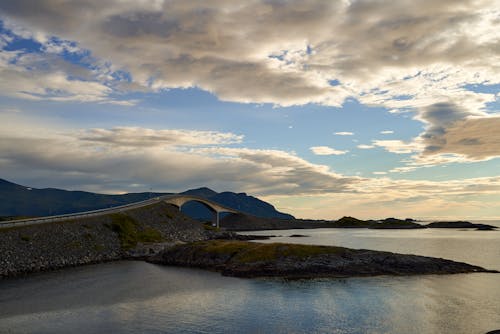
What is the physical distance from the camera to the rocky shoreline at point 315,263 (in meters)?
83.9

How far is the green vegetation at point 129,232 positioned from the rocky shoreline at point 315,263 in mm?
34141

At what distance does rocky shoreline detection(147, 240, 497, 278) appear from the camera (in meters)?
83.9

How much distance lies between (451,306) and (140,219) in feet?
400

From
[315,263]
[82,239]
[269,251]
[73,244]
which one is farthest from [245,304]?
Result: [82,239]

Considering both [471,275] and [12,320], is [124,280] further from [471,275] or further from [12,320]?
[471,275]

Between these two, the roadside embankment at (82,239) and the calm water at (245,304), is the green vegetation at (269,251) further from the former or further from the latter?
the roadside embankment at (82,239)

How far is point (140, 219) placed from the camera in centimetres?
15712

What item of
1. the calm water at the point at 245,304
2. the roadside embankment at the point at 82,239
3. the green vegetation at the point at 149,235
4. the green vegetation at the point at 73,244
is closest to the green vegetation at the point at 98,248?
the roadside embankment at the point at 82,239

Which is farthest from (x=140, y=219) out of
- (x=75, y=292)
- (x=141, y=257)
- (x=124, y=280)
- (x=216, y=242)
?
(x=75, y=292)

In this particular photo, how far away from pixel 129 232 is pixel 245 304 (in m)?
86.2

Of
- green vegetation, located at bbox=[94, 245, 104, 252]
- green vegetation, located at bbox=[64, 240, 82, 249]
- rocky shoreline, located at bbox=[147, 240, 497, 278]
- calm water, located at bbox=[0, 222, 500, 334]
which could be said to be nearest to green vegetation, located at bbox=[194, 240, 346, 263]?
rocky shoreline, located at bbox=[147, 240, 497, 278]

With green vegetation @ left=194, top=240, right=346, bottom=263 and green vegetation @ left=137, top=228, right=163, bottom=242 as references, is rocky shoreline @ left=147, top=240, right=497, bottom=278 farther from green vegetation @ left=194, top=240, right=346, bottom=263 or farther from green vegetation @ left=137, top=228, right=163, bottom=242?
green vegetation @ left=137, top=228, right=163, bottom=242

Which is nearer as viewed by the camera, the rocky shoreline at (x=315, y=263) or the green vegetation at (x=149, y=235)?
the rocky shoreline at (x=315, y=263)

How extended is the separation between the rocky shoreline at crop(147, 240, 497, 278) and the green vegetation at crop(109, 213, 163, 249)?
34141 millimetres
